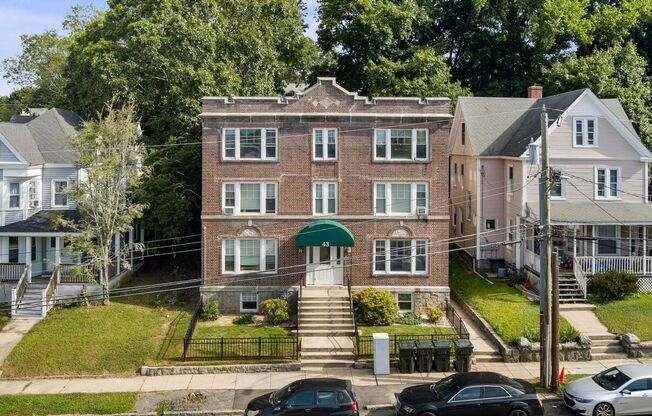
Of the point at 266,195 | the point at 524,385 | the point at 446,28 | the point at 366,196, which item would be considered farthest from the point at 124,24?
the point at 524,385

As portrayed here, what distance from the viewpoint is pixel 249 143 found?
1187 inches

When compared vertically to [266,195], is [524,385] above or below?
below

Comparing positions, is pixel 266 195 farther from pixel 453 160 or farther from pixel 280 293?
pixel 453 160

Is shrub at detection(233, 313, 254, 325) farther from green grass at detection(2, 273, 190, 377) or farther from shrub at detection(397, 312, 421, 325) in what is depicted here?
shrub at detection(397, 312, 421, 325)

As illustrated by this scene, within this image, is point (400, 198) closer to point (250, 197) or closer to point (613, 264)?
point (250, 197)

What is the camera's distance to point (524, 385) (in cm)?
1986

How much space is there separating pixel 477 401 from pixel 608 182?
62.7 ft

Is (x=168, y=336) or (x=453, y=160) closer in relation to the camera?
(x=168, y=336)

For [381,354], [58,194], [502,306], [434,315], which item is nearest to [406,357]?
[381,354]

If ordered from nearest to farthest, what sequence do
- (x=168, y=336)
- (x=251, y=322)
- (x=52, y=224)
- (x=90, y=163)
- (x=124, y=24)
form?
(x=168, y=336) → (x=251, y=322) → (x=90, y=163) → (x=52, y=224) → (x=124, y=24)

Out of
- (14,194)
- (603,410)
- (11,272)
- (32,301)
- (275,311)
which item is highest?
(14,194)

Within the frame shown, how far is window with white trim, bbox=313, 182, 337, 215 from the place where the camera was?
1188 inches

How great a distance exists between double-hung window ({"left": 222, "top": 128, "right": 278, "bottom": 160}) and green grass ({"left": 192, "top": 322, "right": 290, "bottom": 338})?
25.6ft

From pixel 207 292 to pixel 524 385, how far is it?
15.6 metres
